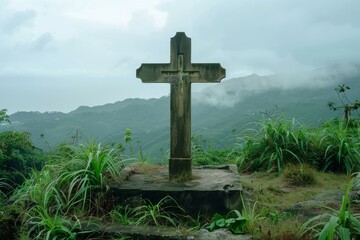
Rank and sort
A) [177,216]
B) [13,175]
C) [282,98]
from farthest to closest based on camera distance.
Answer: [282,98], [13,175], [177,216]

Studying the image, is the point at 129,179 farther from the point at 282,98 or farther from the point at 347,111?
the point at 282,98

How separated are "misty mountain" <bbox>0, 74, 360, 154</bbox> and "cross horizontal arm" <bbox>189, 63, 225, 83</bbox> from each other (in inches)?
1597

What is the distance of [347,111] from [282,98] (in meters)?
77.0

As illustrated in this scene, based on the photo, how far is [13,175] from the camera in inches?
335

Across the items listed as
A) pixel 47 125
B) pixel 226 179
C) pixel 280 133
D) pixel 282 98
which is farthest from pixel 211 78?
pixel 282 98

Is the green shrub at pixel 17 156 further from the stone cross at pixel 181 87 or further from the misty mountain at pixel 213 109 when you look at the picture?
the misty mountain at pixel 213 109

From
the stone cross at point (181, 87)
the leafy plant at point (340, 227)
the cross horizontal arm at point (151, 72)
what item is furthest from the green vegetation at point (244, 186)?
the cross horizontal arm at point (151, 72)

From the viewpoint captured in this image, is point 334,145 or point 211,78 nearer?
point 211,78

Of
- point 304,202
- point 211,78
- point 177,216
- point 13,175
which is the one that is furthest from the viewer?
point 13,175

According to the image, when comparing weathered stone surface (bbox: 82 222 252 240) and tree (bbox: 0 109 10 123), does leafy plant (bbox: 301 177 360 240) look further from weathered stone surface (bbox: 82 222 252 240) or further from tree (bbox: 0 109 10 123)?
tree (bbox: 0 109 10 123)

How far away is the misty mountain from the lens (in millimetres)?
55797

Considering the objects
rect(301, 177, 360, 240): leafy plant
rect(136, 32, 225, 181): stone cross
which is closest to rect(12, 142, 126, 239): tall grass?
rect(136, 32, 225, 181): stone cross

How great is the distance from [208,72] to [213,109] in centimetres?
8119

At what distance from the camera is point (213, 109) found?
87.1 meters
